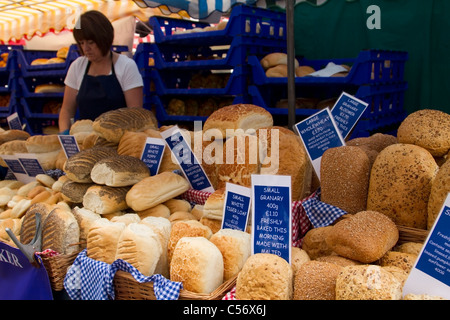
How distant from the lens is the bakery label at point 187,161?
5.85ft

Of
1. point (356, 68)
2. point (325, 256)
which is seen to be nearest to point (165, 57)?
point (356, 68)

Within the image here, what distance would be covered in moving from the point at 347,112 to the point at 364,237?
0.73 m

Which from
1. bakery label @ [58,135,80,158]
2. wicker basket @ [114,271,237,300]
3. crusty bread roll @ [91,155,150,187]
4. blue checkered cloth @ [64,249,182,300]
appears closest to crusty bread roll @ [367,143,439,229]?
wicker basket @ [114,271,237,300]

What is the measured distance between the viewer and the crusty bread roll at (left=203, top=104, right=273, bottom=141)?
174 centimetres

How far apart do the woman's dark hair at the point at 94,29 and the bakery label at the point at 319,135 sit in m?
1.99

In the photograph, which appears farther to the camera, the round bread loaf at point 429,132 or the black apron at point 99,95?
the black apron at point 99,95

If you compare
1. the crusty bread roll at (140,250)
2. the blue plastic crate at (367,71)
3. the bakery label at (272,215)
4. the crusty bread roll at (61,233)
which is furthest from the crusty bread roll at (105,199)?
the blue plastic crate at (367,71)

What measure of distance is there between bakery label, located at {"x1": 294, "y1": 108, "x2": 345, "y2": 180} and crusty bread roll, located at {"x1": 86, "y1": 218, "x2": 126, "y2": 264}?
764 mm

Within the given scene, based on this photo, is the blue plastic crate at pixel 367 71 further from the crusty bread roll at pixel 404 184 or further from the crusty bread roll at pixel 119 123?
the crusty bread roll at pixel 404 184

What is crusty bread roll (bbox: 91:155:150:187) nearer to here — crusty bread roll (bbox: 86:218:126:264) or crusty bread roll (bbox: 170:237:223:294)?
crusty bread roll (bbox: 86:218:126:264)

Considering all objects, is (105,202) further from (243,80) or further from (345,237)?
(243,80)

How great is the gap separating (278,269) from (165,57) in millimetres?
3469

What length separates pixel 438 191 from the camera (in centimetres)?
117

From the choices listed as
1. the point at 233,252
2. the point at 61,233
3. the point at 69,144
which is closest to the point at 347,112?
the point at 233,252
